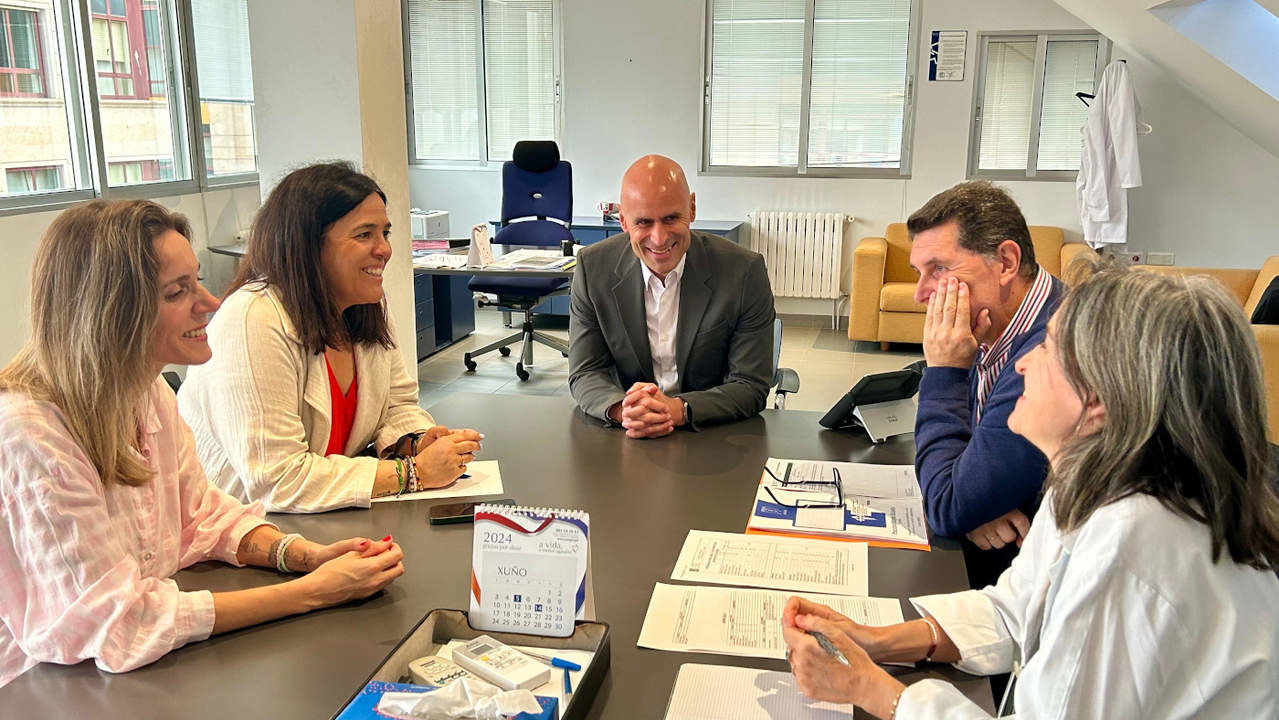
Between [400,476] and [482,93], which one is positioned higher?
[482,93]

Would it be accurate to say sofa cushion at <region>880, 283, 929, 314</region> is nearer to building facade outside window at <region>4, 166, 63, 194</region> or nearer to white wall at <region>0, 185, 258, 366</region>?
white wall at <region>0, 185, 258, 366</region>

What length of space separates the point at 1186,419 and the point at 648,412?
1406mm

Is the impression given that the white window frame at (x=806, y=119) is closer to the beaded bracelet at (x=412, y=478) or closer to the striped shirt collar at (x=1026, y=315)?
the striped shirt collar at (x=1026, y=315)

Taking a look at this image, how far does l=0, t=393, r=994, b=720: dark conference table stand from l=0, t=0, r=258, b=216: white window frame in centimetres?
376

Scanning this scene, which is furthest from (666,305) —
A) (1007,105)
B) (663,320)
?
(1007,105)

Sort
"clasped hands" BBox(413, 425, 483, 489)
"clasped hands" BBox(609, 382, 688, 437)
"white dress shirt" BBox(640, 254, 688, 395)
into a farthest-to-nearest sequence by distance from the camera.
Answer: "white dress shirt" BBox(640, 254, 688, 395)
"clasped hands" BBox(609, 382, 688, 437)
"clasped hands" BBox(413, 425, 483, 489)

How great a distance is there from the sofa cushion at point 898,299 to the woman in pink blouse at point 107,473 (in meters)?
5.37

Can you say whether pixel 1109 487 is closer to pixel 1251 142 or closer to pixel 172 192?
pixel 172 192

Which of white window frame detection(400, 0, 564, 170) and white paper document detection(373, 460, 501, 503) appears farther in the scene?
white window frame detection(400, 0, 564, 170)

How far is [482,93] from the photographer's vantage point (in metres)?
7.95

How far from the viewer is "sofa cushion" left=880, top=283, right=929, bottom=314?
6.39 metres

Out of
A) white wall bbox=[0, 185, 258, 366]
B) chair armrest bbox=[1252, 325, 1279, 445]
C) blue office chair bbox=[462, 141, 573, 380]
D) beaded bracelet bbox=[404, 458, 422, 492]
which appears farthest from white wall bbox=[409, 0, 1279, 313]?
beaded bracelet bbox=[404, 458, 422, 492]

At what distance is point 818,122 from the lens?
7352mm

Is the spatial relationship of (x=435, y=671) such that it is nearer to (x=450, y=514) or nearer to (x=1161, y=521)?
(x=450, y=514)
